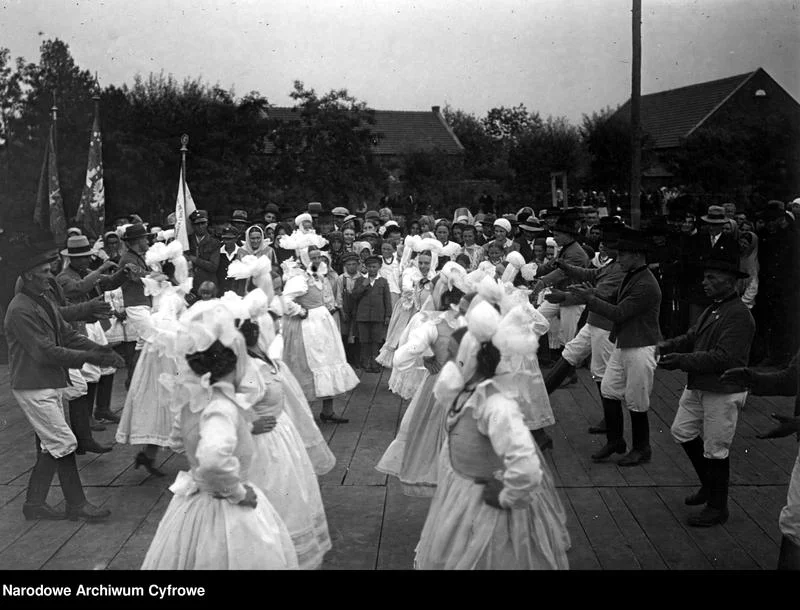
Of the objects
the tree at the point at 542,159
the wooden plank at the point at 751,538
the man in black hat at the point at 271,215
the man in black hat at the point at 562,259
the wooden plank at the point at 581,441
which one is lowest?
the wooden plank at the point at 581,441

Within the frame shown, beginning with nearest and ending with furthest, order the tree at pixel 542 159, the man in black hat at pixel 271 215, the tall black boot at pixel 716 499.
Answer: the tall black boot at pixel 716 499 < the man in black hat at pixel 271 215 < the tree at pixel 542 159

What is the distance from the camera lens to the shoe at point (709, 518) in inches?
249

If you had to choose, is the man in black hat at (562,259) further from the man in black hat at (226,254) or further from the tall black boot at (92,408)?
the tall black boot at (92,408)

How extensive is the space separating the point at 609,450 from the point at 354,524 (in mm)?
2804

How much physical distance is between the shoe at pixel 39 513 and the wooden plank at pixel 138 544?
66 cm

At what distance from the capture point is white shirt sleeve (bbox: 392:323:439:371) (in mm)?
6227

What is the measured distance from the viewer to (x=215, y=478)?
4.03m

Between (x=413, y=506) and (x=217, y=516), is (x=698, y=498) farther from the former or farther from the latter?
(x=217, y=516)

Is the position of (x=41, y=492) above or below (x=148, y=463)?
above

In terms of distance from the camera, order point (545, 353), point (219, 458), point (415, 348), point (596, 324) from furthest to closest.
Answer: point (545, 353)
point (596, 324)
point (415, 348)
point (219, 458)

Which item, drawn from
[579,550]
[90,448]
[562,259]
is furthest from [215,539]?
[562,259]

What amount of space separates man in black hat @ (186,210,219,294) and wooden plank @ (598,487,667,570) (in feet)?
23.1

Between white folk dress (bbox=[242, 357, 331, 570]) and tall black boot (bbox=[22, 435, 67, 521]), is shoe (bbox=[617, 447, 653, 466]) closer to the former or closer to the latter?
white folk dress (bbox=[242, 357, 331, 570])

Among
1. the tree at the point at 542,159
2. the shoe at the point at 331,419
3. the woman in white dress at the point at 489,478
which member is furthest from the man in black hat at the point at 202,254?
the tree at the point at 542,159
